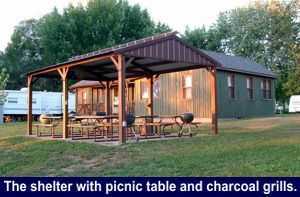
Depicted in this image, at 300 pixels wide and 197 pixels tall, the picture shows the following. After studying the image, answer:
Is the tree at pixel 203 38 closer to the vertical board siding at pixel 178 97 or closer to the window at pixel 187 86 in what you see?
the vertical board siding at pixel 178 97

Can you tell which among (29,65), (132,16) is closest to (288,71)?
(132,16)

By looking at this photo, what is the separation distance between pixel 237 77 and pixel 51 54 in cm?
2005

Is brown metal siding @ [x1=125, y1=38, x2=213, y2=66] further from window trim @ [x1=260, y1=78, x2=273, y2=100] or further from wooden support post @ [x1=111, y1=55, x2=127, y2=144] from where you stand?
window trim @ [x1=260, y1=78, x2=273, y2=100]

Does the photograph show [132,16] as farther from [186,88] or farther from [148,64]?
[148,64]

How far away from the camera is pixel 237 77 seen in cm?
2595

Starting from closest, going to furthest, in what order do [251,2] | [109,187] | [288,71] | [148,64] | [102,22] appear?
[109,187] < [148,64] < [102,22] < [288,71] < [251,2]

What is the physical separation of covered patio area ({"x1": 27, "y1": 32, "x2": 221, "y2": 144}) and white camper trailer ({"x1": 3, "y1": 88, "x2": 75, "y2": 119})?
19.6 m

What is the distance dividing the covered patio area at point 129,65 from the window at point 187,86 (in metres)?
6.67

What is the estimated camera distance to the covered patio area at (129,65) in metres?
12.5

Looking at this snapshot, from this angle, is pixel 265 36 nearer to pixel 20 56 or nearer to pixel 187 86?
pixel 187 86

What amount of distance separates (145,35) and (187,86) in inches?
679

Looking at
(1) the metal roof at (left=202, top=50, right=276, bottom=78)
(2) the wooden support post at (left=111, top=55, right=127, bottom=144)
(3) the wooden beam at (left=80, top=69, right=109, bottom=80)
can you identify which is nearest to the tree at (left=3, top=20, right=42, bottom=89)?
(1) the metal roof at (left=202, top=50, right=276, bottom=78)

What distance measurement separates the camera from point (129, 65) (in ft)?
51.2

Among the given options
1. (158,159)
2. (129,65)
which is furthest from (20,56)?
(158,159)
